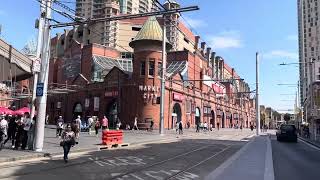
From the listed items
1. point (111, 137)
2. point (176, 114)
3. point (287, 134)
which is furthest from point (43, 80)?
point (176, 114)

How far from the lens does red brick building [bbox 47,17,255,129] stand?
56500mm

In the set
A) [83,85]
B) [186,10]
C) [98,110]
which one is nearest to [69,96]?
[83,85]

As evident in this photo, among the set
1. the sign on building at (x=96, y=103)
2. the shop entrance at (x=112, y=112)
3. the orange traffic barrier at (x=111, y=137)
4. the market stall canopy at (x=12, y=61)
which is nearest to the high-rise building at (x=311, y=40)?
the shop entrance at (x=112, y=112)

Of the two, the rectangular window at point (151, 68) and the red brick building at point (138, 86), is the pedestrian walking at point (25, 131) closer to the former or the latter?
the red brick building at point (138, 86)

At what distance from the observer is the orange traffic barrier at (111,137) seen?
2612 centimetres

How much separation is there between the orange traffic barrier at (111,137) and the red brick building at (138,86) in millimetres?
18648

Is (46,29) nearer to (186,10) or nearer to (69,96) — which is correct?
(186,10)

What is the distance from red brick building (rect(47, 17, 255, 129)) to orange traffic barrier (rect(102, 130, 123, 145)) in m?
18.6

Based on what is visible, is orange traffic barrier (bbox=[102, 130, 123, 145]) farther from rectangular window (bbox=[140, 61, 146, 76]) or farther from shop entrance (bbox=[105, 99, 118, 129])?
shop entrance (bbox=[105, 99, 118, 129])

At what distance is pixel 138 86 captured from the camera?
5700 cm

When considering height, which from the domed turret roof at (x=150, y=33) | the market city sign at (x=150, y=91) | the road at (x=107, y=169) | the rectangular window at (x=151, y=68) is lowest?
the road at (x=107, y=169)

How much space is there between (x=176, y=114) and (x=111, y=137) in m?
37.4

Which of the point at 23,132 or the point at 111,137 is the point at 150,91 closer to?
the point at 111,137

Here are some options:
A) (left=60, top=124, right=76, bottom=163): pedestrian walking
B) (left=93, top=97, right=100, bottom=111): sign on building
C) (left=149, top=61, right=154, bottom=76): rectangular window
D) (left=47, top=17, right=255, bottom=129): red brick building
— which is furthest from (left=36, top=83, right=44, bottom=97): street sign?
(left=93, top=97, right=100, bottom=111): sign on building
